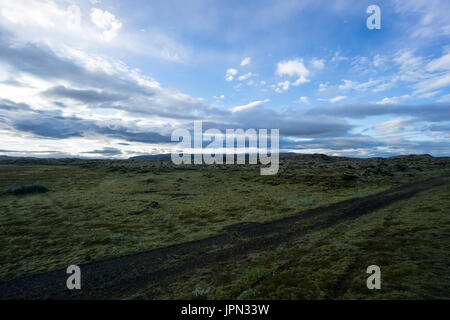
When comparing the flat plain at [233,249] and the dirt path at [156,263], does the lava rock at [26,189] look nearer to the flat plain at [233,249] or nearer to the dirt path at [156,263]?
the flat plain at [233,249]

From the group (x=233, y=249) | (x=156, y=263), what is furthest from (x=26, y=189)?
(x=233, y=249)

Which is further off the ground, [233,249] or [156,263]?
[233,249]

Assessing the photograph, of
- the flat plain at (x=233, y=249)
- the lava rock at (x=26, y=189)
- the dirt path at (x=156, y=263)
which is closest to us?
the flat plain at (x=233, y=249)

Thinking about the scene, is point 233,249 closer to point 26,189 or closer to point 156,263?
point 156,263

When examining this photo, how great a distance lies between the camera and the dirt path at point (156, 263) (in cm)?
870

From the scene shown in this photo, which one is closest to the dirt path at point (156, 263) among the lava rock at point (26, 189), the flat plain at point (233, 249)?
the flat plain at point (233, 249)

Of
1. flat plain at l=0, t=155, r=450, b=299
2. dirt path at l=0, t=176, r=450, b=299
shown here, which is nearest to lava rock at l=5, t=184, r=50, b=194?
flat plain at l=0, t=155, r=450, b=299

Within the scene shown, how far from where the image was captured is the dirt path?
8.70 m

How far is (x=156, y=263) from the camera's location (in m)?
10.9

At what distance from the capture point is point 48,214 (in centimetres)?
2098

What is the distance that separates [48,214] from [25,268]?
12.6 meters

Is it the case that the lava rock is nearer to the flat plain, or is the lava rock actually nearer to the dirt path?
the flat plain
